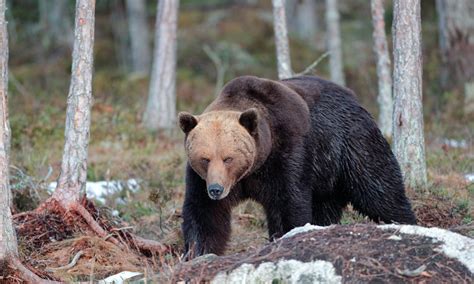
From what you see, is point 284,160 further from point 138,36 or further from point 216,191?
point 138,36

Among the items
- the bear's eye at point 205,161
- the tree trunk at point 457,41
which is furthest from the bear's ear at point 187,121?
the tree trunk at point 457,41

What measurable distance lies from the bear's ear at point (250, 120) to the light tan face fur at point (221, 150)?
0.12 ft

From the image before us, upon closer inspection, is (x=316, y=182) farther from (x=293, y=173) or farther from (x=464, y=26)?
(x=464, y=26)

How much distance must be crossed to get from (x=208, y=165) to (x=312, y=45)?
67.5 ft

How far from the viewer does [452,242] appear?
6.04 metres

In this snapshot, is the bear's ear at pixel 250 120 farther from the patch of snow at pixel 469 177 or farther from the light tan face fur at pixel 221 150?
the patch of snow at pixel 469 177

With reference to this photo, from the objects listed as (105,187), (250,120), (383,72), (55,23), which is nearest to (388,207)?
(250,120)

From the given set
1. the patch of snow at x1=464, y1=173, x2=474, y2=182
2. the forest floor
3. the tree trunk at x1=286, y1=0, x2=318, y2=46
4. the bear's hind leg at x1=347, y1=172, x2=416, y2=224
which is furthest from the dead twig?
the tree trunk at x1=286, y1=0, x2=318, y2=46

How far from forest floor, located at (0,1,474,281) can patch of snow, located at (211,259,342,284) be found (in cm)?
86

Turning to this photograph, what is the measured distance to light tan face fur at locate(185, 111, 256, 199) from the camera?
7.11 m

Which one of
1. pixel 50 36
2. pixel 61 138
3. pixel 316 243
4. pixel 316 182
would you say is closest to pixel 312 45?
pixel 50 36

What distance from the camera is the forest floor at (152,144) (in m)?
8.38

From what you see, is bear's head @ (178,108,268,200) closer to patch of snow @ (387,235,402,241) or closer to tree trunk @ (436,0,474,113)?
patch of snow @ (387,235,402,241)

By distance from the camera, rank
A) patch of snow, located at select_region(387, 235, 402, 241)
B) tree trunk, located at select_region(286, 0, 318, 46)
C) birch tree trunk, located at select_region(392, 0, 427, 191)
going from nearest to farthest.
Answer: patch of snow, located at select_region(387, 235, 402, 241) < birch tree trunk, located at select_region(392, 0, 427, 191) < tree trunk, located at select_region(286, 0, 318, 46)
